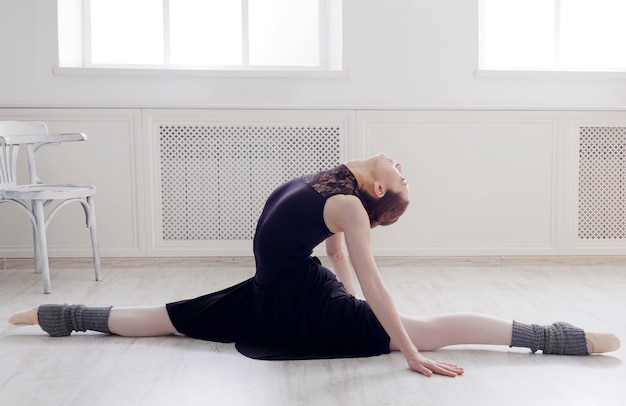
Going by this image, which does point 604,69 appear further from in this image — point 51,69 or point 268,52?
point 51,69

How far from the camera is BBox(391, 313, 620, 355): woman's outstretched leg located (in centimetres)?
213

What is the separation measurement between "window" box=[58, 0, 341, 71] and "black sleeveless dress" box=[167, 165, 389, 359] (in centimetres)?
245

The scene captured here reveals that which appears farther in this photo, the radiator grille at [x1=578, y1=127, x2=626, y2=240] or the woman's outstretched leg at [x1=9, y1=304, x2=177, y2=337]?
the radiator grille at [x1=578, y1=127, x2=626, y2=240]

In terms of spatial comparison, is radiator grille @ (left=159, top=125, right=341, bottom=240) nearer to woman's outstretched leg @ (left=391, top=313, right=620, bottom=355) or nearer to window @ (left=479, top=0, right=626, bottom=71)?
window @ (left=479, top=0, right=626, bottom=71)

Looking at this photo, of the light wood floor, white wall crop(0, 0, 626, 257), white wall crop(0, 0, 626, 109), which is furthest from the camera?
white wall crop(0, 0, 626, 109)

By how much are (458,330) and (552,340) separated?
26cm

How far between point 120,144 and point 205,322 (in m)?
1.87

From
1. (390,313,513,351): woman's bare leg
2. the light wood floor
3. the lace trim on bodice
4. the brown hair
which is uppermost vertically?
the lace trim on bodice

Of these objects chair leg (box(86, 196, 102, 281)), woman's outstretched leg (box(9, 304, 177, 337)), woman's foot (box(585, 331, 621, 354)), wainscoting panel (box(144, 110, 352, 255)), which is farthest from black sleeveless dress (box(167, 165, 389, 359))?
wainscoting panel (box(144, 110, 352, 255))

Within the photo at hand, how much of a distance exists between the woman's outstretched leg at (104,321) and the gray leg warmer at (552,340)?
3.41 ft

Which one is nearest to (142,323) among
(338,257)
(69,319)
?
(69,319)

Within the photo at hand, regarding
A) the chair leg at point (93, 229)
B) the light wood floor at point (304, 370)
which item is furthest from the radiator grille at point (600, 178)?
the chair leg at point (93, 229)

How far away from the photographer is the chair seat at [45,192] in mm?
3201

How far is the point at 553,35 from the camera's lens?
461 centimetres
